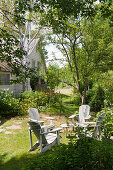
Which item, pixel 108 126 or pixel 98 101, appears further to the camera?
pixel 98 101

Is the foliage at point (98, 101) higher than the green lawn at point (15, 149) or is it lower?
higher

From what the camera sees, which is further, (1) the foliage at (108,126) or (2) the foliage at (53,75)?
(2) the foliage at (53,75)

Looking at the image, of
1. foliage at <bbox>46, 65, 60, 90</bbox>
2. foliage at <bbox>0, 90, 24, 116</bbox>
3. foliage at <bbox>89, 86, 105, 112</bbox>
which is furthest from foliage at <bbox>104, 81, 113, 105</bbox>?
foliage at <bbox>0, 90, 24, 116</bbox>

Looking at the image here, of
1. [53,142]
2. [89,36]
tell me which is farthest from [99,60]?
[53,142]

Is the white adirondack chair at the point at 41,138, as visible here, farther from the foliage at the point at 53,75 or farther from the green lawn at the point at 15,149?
→ the foliage at the point at 53,75

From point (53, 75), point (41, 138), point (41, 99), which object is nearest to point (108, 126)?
point (41, 138)

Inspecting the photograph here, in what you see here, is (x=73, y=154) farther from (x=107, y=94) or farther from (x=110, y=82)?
(x=110, y=82)

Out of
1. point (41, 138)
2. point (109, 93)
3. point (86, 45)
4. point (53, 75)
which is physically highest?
point (86, 45)

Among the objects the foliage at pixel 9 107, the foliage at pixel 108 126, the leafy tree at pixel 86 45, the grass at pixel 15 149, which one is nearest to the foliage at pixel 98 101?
the leafy tree at pixel 86 45

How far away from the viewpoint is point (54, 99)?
10.9 metres

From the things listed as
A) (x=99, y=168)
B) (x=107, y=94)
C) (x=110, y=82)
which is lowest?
(x=99, y=168)

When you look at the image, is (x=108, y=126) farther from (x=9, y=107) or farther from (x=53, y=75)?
(x=9, y=107)

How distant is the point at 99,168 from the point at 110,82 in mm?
7479

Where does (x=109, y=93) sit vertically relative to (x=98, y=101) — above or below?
above
